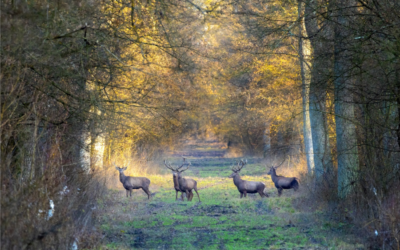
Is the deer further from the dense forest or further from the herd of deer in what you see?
the dense forest

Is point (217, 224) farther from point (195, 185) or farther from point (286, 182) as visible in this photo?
point (286, 182)

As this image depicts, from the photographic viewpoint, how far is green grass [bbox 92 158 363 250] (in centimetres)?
900

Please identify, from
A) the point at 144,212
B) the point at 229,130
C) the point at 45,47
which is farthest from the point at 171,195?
the point at 229,130

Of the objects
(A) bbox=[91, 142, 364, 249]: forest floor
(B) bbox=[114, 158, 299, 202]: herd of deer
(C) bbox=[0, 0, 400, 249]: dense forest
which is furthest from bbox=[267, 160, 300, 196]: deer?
(C) bbox=[0, 0, 400, 249]: dense forest

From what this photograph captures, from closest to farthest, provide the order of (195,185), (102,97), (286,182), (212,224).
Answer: (102,97)
(212,224)
(286,182)
(195,185)

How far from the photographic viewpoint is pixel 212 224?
1131 cm

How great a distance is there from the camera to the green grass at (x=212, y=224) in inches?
354

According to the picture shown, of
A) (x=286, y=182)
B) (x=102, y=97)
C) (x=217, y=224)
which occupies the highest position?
(x=102, y=97)

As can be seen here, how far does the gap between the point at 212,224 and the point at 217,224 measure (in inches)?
4.9

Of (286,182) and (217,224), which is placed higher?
(286,182)

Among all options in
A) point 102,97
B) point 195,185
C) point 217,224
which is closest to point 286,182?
point 195,185

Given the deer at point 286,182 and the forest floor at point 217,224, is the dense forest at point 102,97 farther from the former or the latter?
the deer at point 286,182

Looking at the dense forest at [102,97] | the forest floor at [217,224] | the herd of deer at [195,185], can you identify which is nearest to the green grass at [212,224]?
the forest floor at [217,224]

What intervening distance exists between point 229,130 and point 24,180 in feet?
101
